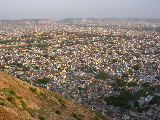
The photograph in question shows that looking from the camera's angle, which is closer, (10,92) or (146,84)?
(10,92)

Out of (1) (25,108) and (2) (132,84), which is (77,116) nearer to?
(1) (25,108)

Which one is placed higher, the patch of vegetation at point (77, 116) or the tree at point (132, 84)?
the patch of vegetation at point (77, 116)

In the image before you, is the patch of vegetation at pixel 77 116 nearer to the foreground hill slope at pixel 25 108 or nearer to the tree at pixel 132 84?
the foreground hill slope at pixel 25 108

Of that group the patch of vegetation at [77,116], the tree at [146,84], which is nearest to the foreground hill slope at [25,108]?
the patch of vegetation at [77,116]

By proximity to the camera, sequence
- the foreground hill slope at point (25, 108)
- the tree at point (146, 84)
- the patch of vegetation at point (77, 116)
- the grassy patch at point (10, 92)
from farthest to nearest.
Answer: the tree at point (146, 84) → the patch of vegetation at point (77, 116) → the grassy patch at point (10, 92) → the foreground hill slope at point (25, 108)

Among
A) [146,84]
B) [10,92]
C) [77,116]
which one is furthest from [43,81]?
[10,92]

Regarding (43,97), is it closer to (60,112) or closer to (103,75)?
(60,112)

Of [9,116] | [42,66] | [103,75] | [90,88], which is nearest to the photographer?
[9,116]

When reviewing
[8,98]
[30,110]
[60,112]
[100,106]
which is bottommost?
[100,106]

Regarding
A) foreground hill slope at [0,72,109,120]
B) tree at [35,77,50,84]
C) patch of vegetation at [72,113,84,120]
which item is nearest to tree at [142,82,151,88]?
tree at [35,77,50,84]

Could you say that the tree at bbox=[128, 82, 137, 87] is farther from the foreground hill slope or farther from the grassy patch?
the grassy patch

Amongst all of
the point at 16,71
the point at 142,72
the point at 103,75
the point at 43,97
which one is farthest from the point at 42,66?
the point at 43,97
